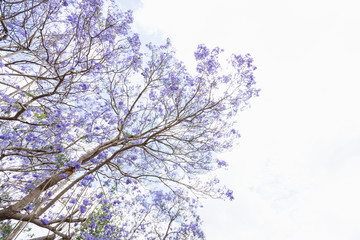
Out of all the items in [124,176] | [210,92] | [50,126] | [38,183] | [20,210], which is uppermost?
[210,92]

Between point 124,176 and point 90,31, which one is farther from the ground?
point 90,31

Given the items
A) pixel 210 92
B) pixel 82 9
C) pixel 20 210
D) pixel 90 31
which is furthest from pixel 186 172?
pixel 82 9

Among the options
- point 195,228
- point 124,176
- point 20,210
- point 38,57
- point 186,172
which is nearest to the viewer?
point 20,210

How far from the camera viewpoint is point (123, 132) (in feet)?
19.4

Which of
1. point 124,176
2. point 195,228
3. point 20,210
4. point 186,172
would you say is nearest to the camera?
point 20,210

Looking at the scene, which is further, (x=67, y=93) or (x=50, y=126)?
(x=67, y=93)

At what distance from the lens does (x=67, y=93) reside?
5047 millimetres

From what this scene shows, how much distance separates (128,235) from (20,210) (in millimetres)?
4935

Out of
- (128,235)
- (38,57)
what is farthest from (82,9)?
(128,235)

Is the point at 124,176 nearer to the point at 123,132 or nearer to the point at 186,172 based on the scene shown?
the point at 123,132

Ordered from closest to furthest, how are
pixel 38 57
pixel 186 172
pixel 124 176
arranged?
pixel 38 57, pixel 124 176, pixel 186 172

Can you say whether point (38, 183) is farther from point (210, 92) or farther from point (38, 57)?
point (210, 92)

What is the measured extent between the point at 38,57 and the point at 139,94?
2.55 metres

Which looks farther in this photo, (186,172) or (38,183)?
(186,172)
